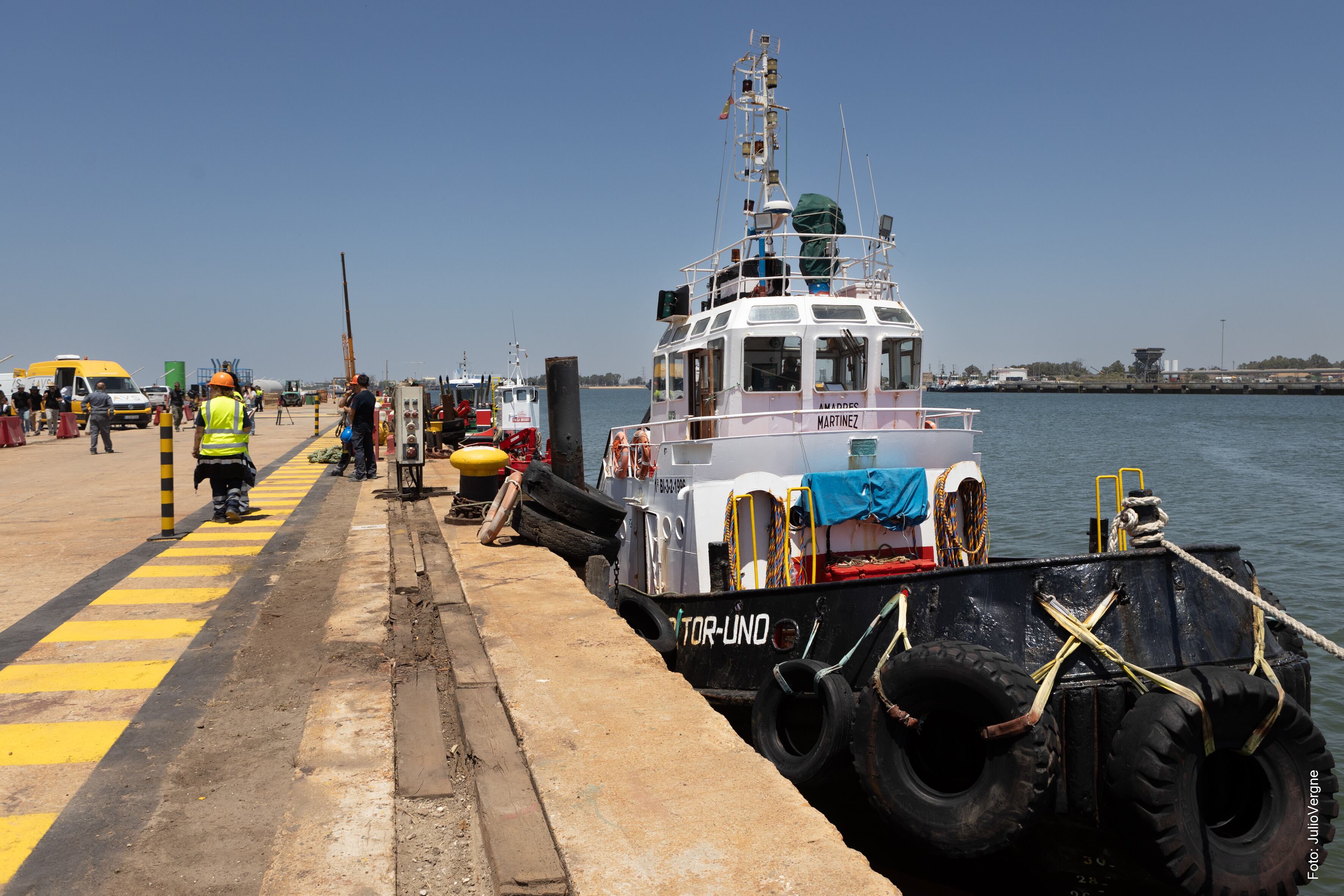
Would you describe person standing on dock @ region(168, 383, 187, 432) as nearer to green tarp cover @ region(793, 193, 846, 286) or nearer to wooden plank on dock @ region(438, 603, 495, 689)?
green tarp cover @ region(793, 193, 846, 286)

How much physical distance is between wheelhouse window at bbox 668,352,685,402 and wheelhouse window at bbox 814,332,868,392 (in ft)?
5.73

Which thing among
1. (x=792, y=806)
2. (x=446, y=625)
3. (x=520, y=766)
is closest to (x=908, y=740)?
(x=792, y=806)

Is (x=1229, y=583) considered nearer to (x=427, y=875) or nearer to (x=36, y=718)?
(x=427, y=875)

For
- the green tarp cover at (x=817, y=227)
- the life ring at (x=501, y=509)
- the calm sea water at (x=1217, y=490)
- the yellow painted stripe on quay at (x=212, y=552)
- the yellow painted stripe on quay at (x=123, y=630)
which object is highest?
the green tarp cover at (x=817, y=227)

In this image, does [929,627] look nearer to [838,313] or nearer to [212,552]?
[838,313]

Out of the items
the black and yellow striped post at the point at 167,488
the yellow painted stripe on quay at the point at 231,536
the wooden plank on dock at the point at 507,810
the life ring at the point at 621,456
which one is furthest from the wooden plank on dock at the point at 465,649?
the black and yellow striped post at the point at 167,488

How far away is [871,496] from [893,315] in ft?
7.99

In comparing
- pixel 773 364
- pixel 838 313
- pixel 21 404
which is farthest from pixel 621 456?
pixel 21 404

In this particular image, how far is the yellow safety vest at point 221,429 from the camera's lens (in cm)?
1141

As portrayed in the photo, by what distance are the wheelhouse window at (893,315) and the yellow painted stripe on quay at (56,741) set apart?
24.7 ft

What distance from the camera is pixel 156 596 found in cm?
768

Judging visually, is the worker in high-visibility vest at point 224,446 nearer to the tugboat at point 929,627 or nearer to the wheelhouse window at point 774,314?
the tugboat at point 929,627

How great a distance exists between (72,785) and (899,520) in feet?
21.2

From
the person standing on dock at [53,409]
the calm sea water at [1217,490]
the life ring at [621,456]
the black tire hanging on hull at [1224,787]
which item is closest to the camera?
the black tire hanging on hull at [1224,787]
